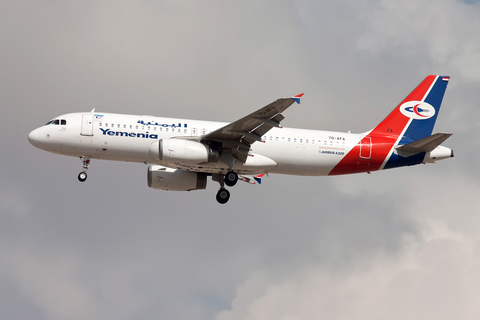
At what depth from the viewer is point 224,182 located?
42500 millimetres

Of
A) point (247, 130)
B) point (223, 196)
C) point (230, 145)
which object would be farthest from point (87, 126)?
point (223, 196)

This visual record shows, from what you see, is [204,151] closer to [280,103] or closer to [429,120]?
[280,103]

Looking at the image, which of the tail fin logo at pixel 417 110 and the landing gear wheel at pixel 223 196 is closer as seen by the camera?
the landing gear wheel at pixel 223 196

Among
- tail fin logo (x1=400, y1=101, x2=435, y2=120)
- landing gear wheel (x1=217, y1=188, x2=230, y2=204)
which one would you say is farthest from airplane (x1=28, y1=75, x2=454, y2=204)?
tail fin logo (x1=400, y1=101, x2=435, y2=120)

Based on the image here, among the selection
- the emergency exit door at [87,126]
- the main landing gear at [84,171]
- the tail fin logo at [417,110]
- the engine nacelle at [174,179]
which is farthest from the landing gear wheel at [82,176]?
the tail fin logo at [417,110]

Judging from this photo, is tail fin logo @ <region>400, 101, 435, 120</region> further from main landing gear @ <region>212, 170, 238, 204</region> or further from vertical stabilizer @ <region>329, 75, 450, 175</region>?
main landing gear @ <region>212, 170, 238, 204</region>

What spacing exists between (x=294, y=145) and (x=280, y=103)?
21.4 feet

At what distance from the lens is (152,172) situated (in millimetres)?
44406

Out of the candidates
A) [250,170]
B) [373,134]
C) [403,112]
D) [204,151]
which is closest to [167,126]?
[204,151]

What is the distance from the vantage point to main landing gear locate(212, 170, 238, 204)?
1601 inches

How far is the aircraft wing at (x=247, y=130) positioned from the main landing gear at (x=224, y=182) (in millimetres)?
1409

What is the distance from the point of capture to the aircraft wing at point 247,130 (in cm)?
3550

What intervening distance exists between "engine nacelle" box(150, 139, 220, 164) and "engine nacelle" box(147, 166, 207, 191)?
20.4 feet

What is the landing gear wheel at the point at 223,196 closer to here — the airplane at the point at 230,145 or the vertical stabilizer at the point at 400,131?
the airplane at the point at 230,145
